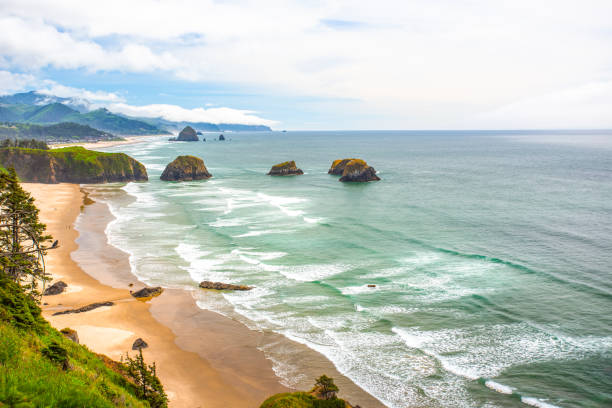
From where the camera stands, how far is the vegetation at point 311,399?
1476 cm

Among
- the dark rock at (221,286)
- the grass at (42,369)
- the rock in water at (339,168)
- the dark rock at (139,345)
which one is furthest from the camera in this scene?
the rock in water at (339,168)

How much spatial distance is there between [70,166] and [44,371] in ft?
369

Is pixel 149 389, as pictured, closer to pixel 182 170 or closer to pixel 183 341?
pixel 183 341

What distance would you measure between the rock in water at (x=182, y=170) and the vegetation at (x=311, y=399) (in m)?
102

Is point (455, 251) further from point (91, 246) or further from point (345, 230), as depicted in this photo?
point (91, 246)

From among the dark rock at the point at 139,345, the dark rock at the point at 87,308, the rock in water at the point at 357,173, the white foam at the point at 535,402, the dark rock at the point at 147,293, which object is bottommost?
the white foam at the point at 535,402

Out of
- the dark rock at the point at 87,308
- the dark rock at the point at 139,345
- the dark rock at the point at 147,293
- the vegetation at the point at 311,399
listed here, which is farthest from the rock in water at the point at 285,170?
the vegetation at the point at 311,399

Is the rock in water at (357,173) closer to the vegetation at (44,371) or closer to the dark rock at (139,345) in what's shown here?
the dark rock at (139,345)

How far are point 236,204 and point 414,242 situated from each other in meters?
38.7

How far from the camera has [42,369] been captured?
36.1ft

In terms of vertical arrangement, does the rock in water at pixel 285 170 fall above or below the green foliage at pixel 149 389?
above

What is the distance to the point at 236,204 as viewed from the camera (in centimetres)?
7644

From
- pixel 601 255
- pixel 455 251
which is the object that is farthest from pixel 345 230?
pixel 601 255

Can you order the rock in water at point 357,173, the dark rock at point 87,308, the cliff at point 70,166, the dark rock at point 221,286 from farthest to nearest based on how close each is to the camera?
1. the rock in water at point 357,173
2. the cliff at point 70,166
3. the dark rock at point 221,286
4. the dark rock at point 87,308
